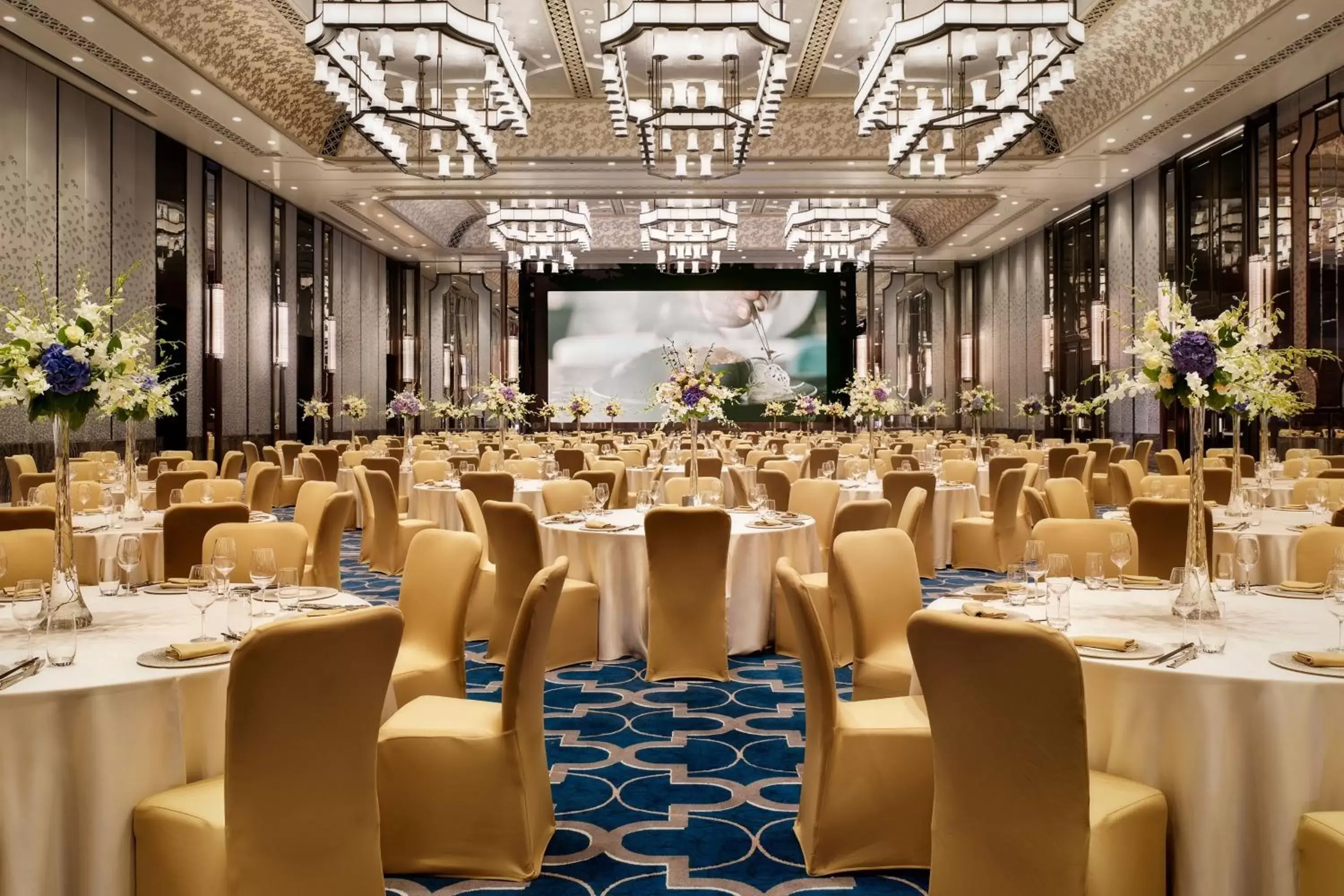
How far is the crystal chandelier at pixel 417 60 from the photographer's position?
24.7 ft

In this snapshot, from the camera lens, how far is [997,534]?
27.0 feet

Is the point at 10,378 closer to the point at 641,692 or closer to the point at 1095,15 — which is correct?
the point at 641,692

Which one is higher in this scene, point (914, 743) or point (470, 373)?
point (470, 373)

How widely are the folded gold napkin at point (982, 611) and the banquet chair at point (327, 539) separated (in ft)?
11.2

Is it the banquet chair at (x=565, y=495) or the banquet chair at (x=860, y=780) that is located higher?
the banquet chair at (x=565, y=495)

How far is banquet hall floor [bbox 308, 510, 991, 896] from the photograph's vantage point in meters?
3.06

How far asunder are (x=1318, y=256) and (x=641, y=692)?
10.2 meters

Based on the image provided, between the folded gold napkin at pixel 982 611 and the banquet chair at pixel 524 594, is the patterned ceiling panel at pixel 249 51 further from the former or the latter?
the folded gold napkin at pixel 982 611

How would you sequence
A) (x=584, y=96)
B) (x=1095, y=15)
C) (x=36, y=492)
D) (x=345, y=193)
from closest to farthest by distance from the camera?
(x=36, y=492)
(x=1095, y=15)
(x=584, y=96)
(x=345, y=193)

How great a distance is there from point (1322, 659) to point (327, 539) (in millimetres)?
4496

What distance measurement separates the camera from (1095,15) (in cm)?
1161

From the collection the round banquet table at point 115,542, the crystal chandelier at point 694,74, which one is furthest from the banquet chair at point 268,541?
the crystal chandelier at point 694,74

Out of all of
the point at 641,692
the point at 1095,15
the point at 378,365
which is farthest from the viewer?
the point at 378,365

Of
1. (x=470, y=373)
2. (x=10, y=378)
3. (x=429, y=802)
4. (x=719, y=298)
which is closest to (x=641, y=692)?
(x=429, y=802)
